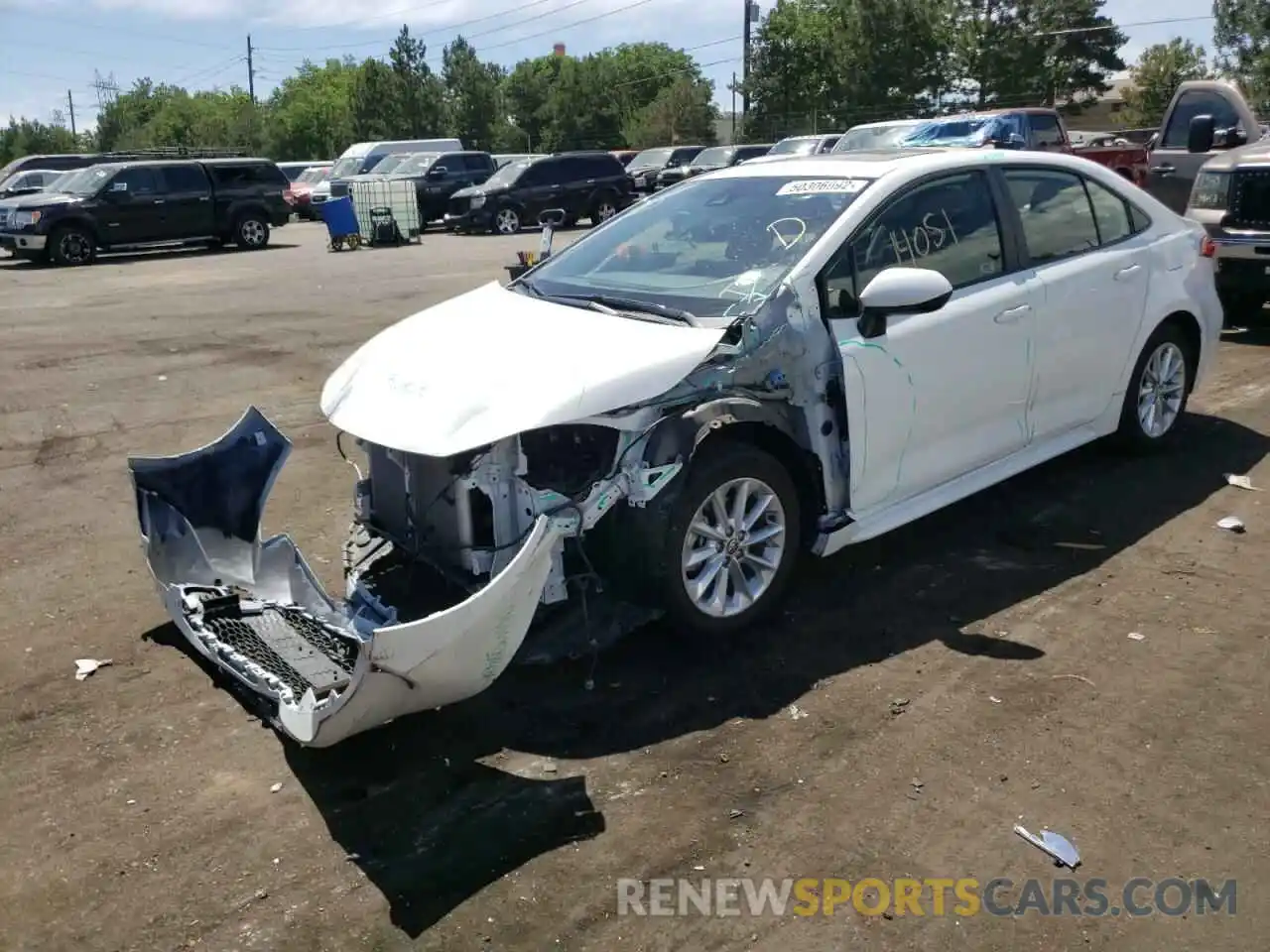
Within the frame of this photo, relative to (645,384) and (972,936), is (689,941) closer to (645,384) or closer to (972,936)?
(972,936)

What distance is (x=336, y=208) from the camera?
79.2 feet

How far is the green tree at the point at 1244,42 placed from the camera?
48750 millimetres

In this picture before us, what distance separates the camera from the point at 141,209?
21.8 meters

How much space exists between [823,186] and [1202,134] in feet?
26.7

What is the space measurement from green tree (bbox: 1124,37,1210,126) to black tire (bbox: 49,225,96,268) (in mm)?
54573

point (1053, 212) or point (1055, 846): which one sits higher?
point (1053, 212)

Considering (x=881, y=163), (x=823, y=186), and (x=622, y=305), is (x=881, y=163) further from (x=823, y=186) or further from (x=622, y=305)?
(x=622, y=305)

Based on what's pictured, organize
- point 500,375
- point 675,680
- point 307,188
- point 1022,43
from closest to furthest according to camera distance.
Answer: point 500,375
point 675,680
point 307,188
point 1022,43

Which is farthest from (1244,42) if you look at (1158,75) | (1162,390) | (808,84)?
(1162,390)

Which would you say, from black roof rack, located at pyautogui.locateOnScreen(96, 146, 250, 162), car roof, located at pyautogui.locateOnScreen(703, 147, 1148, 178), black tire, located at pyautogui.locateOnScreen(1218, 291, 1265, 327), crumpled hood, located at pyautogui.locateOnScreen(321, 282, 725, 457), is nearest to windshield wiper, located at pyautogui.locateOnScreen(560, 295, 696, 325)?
crumpled hood, located at pyautogui.locateOnScreen(321, 282, 725, 457)

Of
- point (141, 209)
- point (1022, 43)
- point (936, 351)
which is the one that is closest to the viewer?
point (936, 351)

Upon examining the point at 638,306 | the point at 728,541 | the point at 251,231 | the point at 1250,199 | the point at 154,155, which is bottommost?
the point at 728,541

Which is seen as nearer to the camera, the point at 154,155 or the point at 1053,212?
the point at 1053,212

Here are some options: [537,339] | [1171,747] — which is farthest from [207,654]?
[1171,747]
